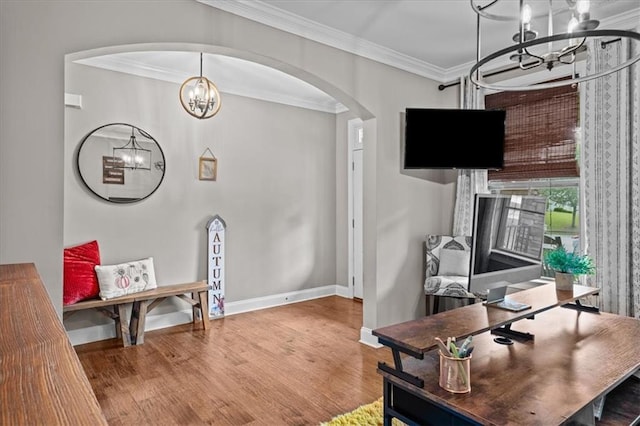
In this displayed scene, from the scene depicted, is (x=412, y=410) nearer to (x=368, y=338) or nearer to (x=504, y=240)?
(x=504, y=240)

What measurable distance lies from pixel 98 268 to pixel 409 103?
3.28 meters

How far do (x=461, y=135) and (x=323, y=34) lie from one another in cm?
149

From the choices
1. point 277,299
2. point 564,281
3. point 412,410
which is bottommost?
point 277,299

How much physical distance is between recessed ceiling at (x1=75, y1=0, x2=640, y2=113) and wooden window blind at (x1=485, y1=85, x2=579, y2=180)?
0.52 m

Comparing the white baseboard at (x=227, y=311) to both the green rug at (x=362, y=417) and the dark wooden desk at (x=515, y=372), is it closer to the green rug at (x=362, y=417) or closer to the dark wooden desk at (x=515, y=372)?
the green rug at (x=362, y=417)

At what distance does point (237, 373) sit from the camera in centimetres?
298

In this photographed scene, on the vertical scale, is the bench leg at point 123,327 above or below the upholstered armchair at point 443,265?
below

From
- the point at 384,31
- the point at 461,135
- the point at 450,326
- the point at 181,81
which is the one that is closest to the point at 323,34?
Result: the point at 384,31

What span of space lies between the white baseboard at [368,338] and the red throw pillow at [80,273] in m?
2.46

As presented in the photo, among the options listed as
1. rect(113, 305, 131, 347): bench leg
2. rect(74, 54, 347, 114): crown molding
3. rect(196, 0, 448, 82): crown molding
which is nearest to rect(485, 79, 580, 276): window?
rect(196, 0, 448, 82): crown molding

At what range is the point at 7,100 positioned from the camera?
6.05ft

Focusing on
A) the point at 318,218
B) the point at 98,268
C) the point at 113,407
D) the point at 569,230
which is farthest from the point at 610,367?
the point at 318,218

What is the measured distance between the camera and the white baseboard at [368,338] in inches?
139

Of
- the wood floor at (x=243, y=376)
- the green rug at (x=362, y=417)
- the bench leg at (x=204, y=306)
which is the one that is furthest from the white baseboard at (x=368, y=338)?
the bench leg at (x=204, y=306)
